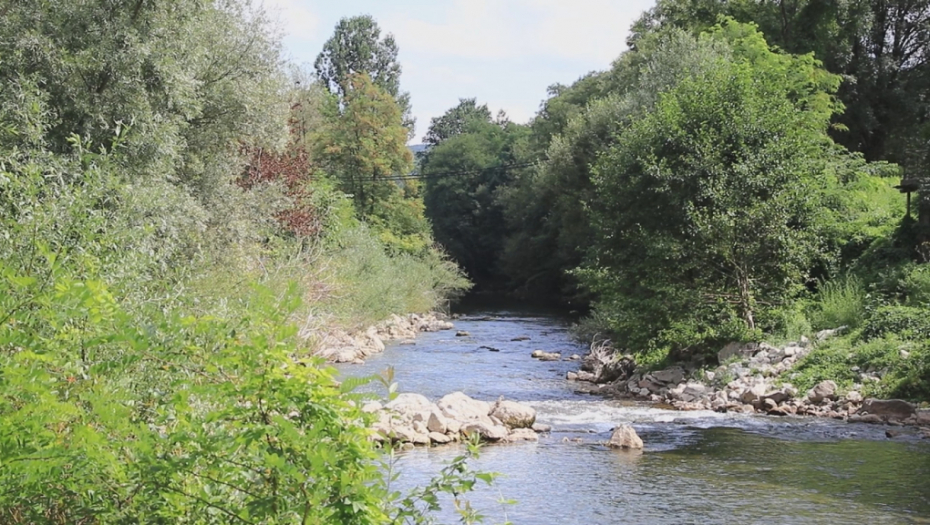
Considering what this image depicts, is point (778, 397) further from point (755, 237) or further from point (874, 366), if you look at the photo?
point (755, 237)

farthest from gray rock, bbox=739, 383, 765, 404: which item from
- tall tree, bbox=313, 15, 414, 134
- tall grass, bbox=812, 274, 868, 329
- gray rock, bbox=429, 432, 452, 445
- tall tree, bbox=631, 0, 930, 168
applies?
→ tall tree, bbox=313, 15, 414, 134

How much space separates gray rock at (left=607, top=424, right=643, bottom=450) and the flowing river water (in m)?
0.22

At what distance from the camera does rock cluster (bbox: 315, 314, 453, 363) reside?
24734 millimetres

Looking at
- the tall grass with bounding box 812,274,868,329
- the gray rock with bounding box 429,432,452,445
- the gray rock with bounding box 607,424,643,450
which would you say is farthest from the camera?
the tall grass with bounding box 812,274,868,329

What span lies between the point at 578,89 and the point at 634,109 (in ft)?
73.0

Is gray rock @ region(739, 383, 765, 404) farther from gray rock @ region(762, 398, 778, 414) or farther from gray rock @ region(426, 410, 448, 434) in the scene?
gray rock @ region(426, 410, 448, 434)

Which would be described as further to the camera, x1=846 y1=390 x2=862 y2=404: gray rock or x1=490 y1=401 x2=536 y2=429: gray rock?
x1=846 y1=390 x2=862 y2=404: gray rock

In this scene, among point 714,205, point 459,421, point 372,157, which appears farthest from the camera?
point 372,157

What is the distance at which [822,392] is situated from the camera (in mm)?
16531

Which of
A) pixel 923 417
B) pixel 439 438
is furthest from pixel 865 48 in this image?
pixel 439 438

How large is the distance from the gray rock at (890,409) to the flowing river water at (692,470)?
0.64m

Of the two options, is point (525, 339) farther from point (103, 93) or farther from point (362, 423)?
point (362, 423)

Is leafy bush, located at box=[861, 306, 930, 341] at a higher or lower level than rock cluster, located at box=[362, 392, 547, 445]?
higher

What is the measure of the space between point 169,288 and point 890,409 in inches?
504
